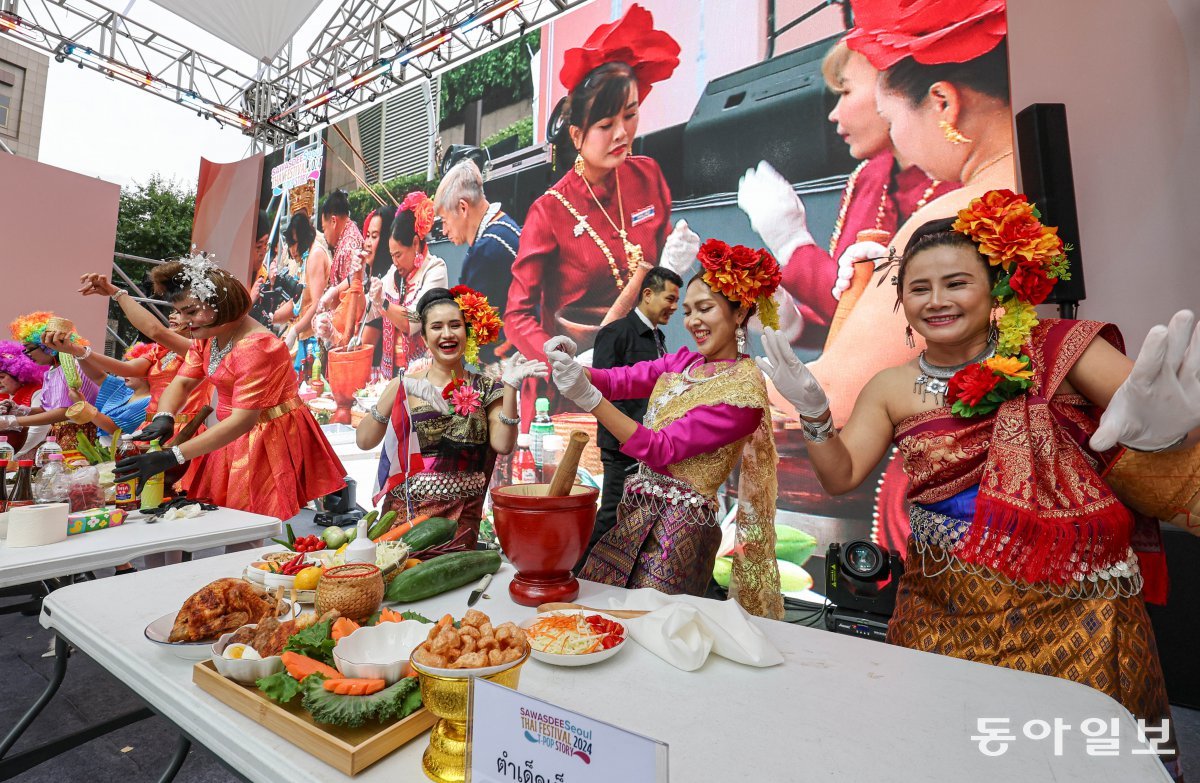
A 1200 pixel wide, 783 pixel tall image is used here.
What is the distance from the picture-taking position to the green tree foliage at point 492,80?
5914 millimetres

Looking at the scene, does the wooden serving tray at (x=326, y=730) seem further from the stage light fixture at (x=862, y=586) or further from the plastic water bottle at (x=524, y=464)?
the plastic water bottle at (x=524, y=464)

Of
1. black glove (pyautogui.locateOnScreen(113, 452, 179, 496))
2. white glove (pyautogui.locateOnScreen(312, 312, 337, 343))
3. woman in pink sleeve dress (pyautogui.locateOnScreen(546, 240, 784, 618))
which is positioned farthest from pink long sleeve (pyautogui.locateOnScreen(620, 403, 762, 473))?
white glove (pyautogui.locateOnScreen(312, 312, 337, 343))

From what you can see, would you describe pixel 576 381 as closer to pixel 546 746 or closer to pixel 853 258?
pixel 546 746

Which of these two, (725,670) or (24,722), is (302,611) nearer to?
(725,670)

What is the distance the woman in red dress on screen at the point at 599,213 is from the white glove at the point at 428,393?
2.79 m

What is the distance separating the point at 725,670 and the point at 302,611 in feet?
3.23

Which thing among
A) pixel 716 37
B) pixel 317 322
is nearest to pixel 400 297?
pixel 317 322

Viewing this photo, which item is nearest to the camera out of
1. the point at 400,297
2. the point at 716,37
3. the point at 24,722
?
the point at 24,722

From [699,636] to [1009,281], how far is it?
1.20 metres

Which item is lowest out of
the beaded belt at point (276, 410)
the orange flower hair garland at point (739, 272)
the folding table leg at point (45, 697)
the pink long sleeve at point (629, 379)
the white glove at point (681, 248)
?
the folding table leg at point (45, 697)

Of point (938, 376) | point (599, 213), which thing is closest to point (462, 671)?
point (938, 376)

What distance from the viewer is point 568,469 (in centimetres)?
133

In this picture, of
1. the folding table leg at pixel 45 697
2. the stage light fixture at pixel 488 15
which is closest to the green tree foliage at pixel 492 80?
the stage light fixture at pixel 488 15

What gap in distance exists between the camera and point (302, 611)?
4.26 feet
